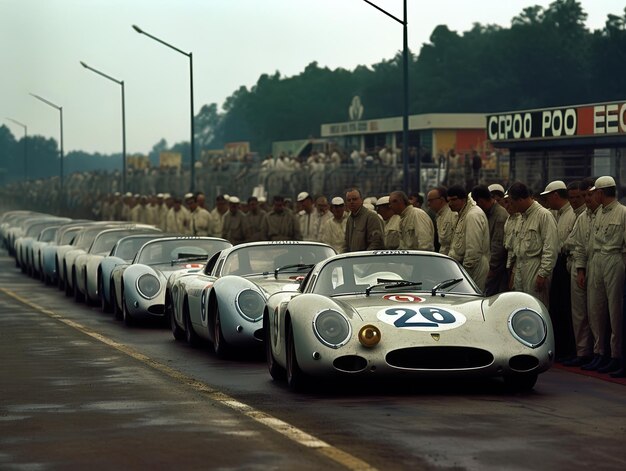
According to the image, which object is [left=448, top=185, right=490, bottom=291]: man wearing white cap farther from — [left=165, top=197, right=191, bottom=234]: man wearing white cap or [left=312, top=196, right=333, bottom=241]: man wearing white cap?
[left=165, top=197, right=191, bottom=234]: man wearing white cap

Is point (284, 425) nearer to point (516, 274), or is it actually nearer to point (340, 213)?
point (516, 274)

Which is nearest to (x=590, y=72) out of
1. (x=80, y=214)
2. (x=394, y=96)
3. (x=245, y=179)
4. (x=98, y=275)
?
(x=394, y=96)

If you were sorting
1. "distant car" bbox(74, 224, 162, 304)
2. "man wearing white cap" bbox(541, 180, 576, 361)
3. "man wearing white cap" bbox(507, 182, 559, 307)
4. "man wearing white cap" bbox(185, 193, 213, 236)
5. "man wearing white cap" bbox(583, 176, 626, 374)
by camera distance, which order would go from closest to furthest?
"man wearing white cap" bbox(583, 176, 626, 374), "man wearing white cap" bbox(507, 182, 559, 307), "man wearing white cap" bbox(541, 180, 576, 361), "distant car" bbox(74, 224, 162, 304), "man wearing white cap" bbox(185, 193, 213, 236)

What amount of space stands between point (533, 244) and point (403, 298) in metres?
3.12

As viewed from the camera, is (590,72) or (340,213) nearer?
(340,213)

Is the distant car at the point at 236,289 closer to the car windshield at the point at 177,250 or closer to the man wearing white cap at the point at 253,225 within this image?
the car windshield at the point at 177,250

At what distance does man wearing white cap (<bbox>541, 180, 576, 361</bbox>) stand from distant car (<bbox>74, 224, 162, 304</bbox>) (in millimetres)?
10158

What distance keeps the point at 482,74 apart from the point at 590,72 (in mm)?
14473

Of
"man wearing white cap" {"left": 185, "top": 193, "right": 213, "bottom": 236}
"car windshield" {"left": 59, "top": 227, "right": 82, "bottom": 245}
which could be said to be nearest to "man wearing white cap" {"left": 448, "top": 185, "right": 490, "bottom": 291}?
"man wearing white cap" {"left": 185, "top": 193, "right": 213, "bottom": 236}

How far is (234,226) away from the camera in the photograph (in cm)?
2666

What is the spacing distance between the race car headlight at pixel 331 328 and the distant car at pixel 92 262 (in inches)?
502

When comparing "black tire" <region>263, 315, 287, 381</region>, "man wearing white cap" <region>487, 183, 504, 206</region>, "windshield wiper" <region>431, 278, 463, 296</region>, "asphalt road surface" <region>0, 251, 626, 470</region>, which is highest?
"man wearing white cap" <region>487, 183, 504, 206</region>

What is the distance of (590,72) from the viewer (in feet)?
369

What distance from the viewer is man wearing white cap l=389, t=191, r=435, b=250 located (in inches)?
744
